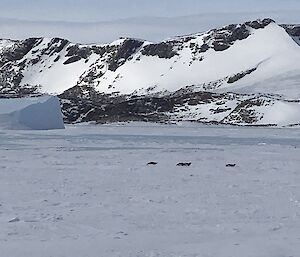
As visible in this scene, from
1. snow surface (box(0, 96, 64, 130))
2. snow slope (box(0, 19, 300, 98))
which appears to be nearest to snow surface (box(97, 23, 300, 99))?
snow slope (box(0, 19, 300, 98))

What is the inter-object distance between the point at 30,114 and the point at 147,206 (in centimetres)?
2970

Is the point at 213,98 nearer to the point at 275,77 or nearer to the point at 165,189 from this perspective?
the point at 275,77

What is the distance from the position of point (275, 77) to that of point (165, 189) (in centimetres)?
11150

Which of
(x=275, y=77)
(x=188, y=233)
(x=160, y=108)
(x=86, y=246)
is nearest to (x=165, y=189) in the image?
(x=188, y=233)

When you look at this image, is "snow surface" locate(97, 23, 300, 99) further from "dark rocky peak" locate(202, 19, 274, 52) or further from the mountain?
"dark rocky peak" locate(202, 19, 274, 52)

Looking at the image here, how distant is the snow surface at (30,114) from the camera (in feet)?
125

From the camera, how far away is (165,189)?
13.4 metres

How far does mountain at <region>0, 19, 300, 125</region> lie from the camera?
81.6 meters

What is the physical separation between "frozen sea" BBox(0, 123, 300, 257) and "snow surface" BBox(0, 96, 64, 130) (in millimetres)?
17359

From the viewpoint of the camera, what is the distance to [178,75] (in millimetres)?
154875

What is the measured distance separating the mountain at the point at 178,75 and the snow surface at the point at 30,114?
29.7 m

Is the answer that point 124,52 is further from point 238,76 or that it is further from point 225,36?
point 238,76

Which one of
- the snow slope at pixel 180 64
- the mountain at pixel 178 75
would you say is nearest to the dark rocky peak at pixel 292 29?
the mountain at pixel 178 75

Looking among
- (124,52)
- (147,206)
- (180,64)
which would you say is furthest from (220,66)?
(147,206)
